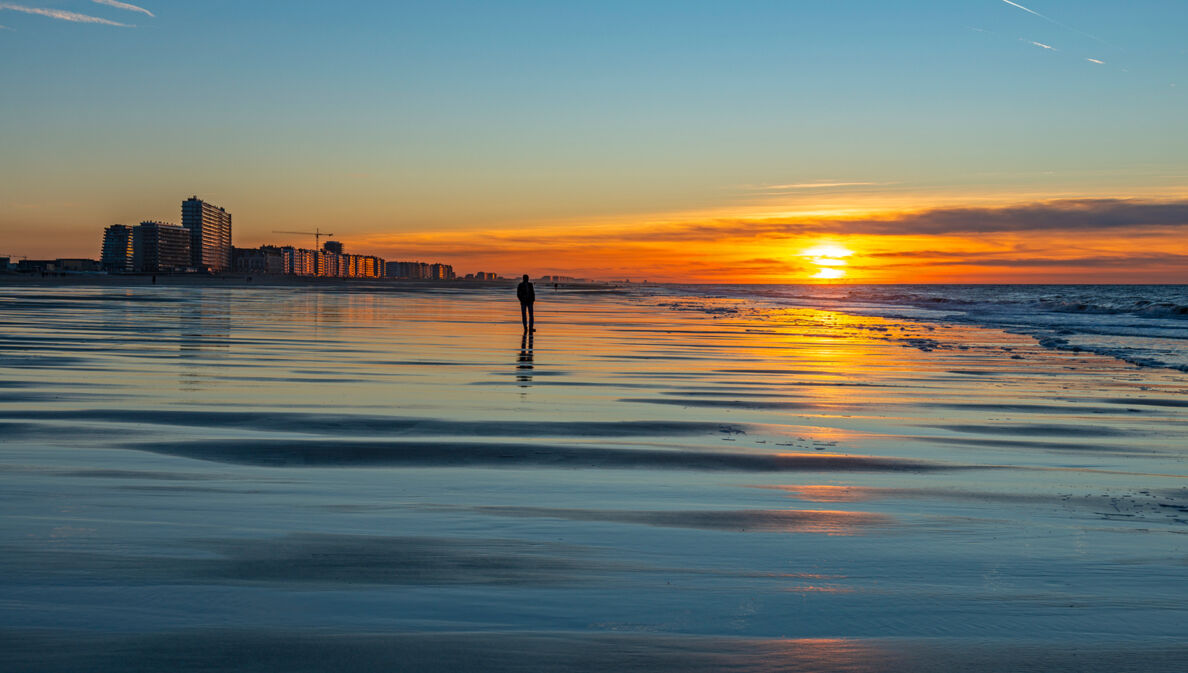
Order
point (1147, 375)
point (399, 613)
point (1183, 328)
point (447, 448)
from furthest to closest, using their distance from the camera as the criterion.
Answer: point (1183, 328) < point (1147, 375) < point (447, 448) < point (399, 613)

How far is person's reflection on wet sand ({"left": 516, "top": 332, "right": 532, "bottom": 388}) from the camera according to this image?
580 inches

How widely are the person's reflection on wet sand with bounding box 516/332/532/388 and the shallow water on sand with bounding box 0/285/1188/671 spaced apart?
4.84 ft

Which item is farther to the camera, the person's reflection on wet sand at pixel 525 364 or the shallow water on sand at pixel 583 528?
the person's reflection on wet sand at pixel 525 364

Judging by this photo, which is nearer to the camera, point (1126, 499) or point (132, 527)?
point (132, 527)

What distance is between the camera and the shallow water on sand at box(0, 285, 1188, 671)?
386 centimetres

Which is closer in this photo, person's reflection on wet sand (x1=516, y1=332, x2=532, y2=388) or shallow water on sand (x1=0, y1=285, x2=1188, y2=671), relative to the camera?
shallow water on sand (x1=0, y1=285, x2=1188, y2=671)

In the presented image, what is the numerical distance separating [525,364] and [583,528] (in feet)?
39.3

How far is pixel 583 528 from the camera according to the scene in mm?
5707

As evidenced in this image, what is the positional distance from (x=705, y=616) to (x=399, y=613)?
1360 mm

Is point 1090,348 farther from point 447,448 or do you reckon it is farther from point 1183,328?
point 447,448

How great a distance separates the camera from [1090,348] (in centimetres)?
2466

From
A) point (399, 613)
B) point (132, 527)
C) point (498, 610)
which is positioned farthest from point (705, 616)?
point (132, 527)

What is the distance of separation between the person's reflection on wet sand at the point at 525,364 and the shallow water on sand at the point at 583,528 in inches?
58.0

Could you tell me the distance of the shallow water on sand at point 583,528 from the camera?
386 centimetres
